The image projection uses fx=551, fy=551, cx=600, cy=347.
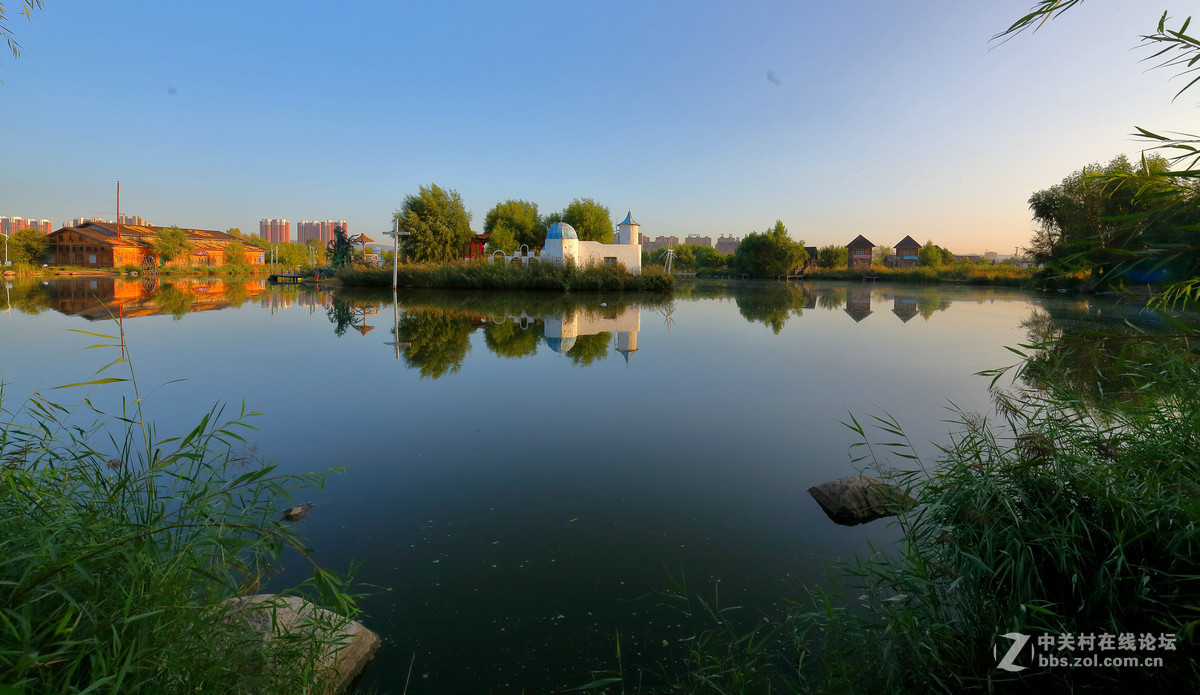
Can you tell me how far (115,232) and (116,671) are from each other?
198 feet

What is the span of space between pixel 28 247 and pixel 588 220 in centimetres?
3969

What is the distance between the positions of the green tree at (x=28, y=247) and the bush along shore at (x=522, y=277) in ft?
85.0

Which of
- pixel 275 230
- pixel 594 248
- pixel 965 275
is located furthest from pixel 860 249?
pixel 275 230

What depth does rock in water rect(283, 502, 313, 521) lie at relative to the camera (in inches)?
141

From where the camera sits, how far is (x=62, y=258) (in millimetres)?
42375

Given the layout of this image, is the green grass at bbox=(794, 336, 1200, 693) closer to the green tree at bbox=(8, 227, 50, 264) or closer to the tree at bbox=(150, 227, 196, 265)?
the green tree at bbox=(8, 227, 50, 264)

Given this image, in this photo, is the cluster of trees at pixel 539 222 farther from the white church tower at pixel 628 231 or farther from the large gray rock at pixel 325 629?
the large gray rock at pixel 325 629

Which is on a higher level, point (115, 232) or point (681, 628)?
point (115, 232)

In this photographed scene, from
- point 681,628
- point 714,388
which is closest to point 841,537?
point 681,628

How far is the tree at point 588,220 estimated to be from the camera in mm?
45688

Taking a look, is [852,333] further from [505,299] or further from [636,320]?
[505,299]

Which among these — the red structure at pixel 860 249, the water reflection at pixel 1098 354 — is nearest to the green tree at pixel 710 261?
the red structure at pixel 860 249

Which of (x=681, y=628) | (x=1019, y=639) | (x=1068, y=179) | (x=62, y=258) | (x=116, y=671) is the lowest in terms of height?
(x=681, y=628)

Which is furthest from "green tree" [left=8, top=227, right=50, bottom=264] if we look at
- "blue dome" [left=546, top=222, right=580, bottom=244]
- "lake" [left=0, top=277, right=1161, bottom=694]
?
"lake" [left=0, top=277, right=1161, bottom=694]
